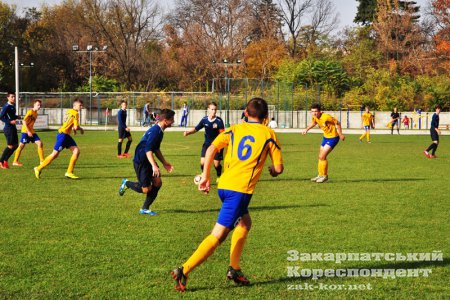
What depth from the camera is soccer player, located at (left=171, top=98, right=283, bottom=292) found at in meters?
6.05

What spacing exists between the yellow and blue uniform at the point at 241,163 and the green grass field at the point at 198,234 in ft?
2.52

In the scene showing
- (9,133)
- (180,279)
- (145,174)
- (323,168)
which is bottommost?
(180,279)

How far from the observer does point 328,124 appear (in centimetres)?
1595

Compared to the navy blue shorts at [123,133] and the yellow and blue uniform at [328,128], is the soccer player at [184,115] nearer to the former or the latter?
the navy blue shorts at [123,133]

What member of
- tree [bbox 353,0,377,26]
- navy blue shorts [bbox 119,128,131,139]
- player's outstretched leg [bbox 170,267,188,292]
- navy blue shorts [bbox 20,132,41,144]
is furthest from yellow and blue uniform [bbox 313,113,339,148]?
tree [bbox 353,0,377,26]

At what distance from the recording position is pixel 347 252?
7641 millimetres

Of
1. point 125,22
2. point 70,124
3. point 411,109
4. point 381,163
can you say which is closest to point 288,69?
point 411,109

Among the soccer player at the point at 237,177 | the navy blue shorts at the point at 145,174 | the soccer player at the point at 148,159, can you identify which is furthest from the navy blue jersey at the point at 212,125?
the soccer player at the point at 237,177

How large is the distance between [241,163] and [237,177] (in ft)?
0.46

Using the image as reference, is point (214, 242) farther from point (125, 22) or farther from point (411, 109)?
point (125, 22)

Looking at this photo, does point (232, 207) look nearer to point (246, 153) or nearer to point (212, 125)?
point (246, 153)

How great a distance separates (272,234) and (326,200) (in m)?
3.57

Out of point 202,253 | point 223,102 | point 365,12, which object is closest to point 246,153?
point 202,253

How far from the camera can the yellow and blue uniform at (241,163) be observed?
19.9ft
